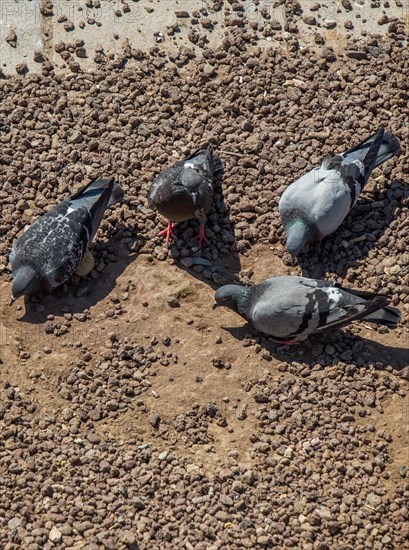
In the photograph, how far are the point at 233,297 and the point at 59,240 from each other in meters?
1.62

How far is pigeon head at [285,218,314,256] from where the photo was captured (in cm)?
803

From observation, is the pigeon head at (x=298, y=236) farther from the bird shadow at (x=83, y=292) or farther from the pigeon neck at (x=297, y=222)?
the bird shadow at (x=83, y=292)

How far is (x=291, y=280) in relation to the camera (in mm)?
Result: 7824

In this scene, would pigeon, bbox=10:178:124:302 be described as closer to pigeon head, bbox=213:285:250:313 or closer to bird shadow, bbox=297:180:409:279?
pigeon head, bbox=213:285:250:313

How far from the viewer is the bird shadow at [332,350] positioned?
7512 mm

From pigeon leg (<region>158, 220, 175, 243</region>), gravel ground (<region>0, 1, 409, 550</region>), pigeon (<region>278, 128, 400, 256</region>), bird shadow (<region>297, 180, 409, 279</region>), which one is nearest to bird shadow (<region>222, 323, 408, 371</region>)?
gravel ground (<region>0, 1, 409, 550</region>)

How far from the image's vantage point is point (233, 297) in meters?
7.71

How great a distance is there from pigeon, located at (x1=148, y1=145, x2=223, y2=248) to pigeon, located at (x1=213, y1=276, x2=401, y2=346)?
860mm

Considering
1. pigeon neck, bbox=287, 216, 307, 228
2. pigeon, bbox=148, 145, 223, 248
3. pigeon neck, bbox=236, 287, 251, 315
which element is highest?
pigeon, bbox=148, 145, 223, 248

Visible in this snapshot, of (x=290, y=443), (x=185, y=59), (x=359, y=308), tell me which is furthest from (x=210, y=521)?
(x=185, y=59)

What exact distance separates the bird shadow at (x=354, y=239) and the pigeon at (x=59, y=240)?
1832mm

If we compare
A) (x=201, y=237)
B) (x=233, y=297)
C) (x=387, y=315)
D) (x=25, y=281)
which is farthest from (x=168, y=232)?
(x=387, y=315)

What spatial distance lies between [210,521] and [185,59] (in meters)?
5.05

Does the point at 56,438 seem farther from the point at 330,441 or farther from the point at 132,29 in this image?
the point at 132,29
